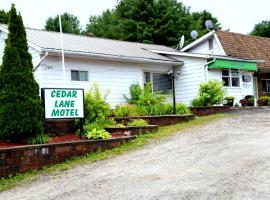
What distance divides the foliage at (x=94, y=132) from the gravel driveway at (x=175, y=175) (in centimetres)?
132

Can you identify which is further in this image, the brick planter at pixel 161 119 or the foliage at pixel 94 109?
the brick planter at pixel 161 119

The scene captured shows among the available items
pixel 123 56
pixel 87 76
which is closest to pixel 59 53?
pixel 87 76

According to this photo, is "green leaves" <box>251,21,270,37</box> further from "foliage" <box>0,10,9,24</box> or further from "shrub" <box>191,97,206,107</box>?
"shrub" <box>191,97,206,107</box>

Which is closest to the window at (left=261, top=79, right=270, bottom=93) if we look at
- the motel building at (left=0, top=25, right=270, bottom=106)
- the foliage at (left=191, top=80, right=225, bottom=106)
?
the motel building at (left=0, top=25, right=270, bottom=106)

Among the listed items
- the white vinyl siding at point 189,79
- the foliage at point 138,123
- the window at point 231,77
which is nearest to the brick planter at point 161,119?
the foliage at point 138,123

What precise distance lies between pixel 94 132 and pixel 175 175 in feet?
13.4

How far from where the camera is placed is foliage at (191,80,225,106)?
62.0 feet

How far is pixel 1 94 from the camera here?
9.97 metres

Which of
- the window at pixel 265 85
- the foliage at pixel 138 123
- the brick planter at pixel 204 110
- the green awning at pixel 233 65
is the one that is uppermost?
the green awning at pixel 233 65

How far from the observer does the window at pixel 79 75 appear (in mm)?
16984

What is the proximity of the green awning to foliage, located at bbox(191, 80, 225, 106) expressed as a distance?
147 centimetres

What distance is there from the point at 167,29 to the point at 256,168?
3106 centimetres

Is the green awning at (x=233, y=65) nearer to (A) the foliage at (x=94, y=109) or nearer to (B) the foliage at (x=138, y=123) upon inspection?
(B) the foliage at (x=138, y=123)

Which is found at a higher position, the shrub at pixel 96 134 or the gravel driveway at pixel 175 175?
the shrub at pixel 96 134
